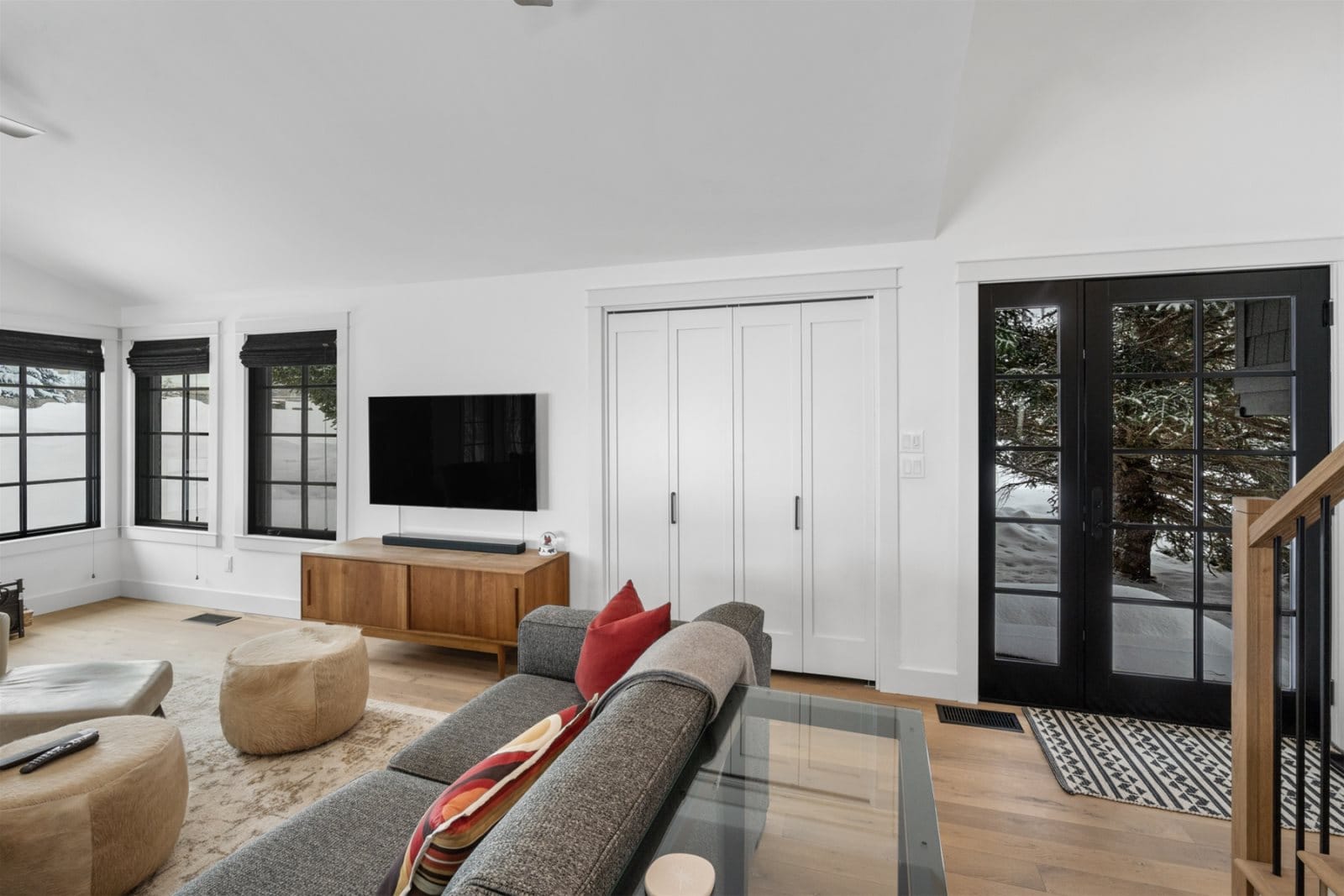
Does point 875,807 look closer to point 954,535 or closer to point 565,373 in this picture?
point 954,535

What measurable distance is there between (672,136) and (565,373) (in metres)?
1.57

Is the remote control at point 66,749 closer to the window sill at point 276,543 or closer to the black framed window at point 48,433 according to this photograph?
the window sill at point 276,543

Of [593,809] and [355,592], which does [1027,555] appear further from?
[355,592]

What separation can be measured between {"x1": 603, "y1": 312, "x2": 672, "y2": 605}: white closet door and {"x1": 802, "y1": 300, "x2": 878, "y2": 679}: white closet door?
0.79 metres

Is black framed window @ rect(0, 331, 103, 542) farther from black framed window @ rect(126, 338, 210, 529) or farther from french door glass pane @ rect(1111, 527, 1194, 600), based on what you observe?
french door glass pane @ rect(1111, 527, 1194, 600)

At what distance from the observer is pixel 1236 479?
278cm

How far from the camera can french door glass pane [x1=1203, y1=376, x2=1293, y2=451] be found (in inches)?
108

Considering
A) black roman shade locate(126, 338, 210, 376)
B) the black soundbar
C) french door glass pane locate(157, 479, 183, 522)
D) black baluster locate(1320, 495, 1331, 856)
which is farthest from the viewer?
french door glass pane locate(157, 479, 183, 522)

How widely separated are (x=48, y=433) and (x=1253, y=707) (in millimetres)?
6781

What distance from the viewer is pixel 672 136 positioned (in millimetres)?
2572

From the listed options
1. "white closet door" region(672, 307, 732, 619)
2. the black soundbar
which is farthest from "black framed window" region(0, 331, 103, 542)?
"white closet door" region(672, 307, 732, 619)

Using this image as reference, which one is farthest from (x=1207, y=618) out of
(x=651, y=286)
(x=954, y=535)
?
(x=651, y=286)

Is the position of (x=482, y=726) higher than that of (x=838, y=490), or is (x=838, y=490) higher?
(x=838, y=490)

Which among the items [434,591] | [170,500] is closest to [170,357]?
[170,500]
